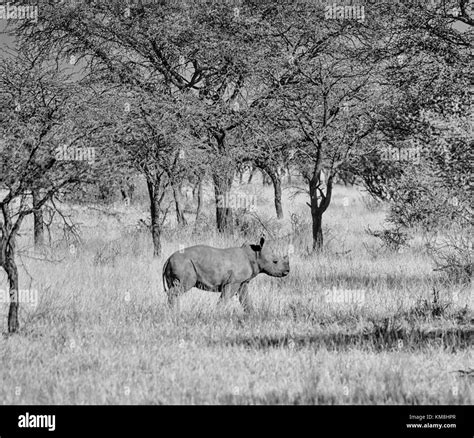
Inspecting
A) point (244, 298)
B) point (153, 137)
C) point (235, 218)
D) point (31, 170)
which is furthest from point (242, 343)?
point (235, 218)

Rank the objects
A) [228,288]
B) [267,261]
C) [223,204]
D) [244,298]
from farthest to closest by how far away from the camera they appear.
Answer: [223,204] → [244,298] → [267,261] → [228,288]

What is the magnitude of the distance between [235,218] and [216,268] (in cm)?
1497

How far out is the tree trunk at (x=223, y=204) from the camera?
742 inches

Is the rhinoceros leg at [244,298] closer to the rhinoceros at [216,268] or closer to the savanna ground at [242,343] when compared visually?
the rhinoceros at [216,268]

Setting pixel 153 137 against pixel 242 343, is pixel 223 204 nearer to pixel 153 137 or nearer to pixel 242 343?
pixel 153 137

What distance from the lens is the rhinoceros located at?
838 cm

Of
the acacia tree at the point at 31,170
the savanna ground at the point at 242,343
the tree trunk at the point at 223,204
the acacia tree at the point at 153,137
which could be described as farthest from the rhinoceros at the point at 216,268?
the tree trunk at the point at 223,204

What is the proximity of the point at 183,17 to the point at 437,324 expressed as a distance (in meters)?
12.6

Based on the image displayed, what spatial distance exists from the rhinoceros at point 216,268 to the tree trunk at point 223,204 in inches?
390

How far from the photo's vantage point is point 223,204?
18.9m

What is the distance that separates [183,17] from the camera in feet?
58.8

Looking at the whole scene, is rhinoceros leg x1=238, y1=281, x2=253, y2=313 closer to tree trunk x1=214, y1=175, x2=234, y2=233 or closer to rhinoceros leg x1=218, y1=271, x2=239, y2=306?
rhinoceros leg x1=218, y1=271, x2=239, y2=306

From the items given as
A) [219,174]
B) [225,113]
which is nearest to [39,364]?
[219,174]

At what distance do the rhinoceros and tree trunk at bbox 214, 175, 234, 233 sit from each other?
9.89 metres
